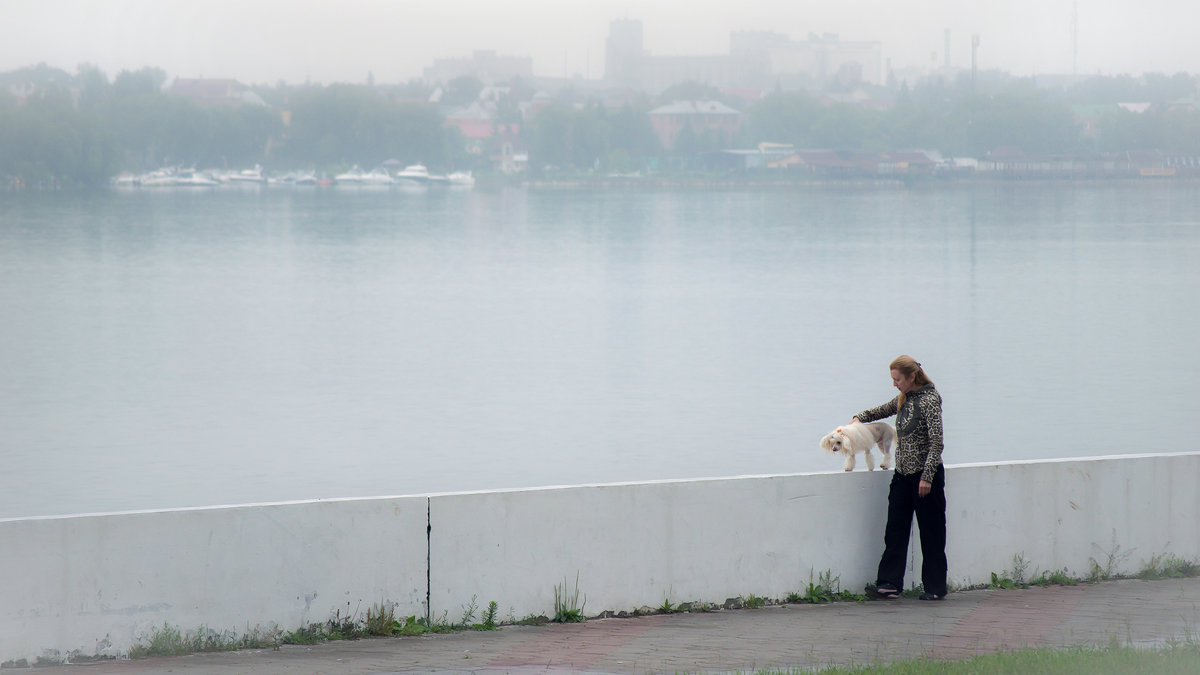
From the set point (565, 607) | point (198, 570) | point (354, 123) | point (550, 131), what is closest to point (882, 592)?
point (565, 607)

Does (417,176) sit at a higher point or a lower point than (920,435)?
Answer: higher

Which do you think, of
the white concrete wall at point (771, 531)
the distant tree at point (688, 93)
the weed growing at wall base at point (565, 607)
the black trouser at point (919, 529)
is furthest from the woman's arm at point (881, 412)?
the distant tree at point (688, 93)

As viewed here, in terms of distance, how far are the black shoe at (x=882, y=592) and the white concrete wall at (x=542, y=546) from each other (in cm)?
12

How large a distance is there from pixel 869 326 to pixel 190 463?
158ft

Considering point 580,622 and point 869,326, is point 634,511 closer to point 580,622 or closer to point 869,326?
point 580,622

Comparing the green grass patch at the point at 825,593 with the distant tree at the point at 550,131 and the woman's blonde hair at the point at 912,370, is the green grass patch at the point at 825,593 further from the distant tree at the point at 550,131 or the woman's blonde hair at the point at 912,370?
the distant tree at the point at 550,131

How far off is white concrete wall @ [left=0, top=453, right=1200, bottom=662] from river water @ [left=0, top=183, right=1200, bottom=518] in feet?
80.8

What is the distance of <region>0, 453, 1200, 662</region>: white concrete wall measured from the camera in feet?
26.5

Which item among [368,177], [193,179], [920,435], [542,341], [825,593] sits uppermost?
[193,179]

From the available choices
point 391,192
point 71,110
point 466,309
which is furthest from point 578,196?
point 466,309

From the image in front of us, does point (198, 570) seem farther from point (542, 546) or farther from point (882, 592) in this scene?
point (882, 592)

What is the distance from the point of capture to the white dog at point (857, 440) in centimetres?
1085

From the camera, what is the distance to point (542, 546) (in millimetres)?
9039

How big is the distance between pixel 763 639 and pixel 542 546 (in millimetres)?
1570
